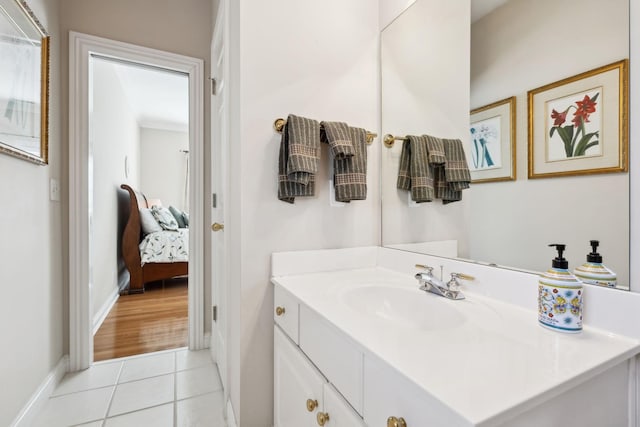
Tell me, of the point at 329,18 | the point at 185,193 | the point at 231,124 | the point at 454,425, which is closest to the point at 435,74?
the point at 329,18

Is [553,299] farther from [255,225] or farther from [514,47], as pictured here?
[255,225]

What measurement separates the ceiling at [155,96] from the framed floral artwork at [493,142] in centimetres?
259

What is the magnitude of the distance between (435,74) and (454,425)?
1247 millimetres

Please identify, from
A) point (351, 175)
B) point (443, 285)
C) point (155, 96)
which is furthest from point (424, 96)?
point (155, 96)

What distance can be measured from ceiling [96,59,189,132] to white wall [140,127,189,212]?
0.74 feet

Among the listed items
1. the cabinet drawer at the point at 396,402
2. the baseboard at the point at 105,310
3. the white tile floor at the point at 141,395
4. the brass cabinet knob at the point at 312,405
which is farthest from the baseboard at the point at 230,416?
the baseboard at the point at 105,310

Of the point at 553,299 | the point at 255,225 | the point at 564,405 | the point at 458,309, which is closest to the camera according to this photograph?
the point at 564,405

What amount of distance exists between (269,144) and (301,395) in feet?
2.96

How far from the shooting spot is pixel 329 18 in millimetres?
1331

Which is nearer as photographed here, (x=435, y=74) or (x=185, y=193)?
(x=435, y=74)

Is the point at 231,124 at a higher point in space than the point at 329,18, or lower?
lower

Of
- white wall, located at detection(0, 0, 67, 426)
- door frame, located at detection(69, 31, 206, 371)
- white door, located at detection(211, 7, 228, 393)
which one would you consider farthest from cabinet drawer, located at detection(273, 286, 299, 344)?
door frame, located at detection(69, 31, 206, 371)

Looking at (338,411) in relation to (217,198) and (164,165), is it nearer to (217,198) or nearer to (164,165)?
(217,198)

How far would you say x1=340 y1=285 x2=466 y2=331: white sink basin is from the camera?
914mm
